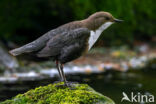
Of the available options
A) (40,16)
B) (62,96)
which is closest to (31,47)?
(62,96)

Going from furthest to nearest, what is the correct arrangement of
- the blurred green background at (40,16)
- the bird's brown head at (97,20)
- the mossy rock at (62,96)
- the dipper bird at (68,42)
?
the blurred green background at (40,16)
the bird's brown head at (97,20)
the dipper bird at (68,42)
the mossy rock at (62,96)

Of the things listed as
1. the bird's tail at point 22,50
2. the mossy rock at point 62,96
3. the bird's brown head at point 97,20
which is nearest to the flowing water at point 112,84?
the mossy rock at point 62,96

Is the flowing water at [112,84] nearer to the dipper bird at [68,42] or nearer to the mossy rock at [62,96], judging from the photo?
the mossy rock at [62,96]

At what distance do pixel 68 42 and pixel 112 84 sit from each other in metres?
4.49

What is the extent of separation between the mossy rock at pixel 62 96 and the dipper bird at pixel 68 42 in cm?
22

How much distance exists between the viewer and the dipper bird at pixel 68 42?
15.8 feet

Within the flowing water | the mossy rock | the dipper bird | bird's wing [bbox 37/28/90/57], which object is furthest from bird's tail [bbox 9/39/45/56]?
the flowing water

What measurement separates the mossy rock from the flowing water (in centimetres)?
228

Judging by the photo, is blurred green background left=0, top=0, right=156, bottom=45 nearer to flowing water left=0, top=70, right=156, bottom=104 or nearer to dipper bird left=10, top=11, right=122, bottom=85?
flowing water left=0, top=70, right=156, bottom=104

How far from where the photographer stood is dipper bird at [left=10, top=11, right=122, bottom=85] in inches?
189

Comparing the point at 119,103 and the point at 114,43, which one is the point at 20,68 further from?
the point at 114,43

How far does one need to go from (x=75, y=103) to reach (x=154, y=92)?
4.00 m

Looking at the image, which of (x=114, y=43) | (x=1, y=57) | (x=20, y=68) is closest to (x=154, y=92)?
(x=20, y=68)

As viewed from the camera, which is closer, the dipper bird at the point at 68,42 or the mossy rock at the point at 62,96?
the mossy rock at the point at 62,96
